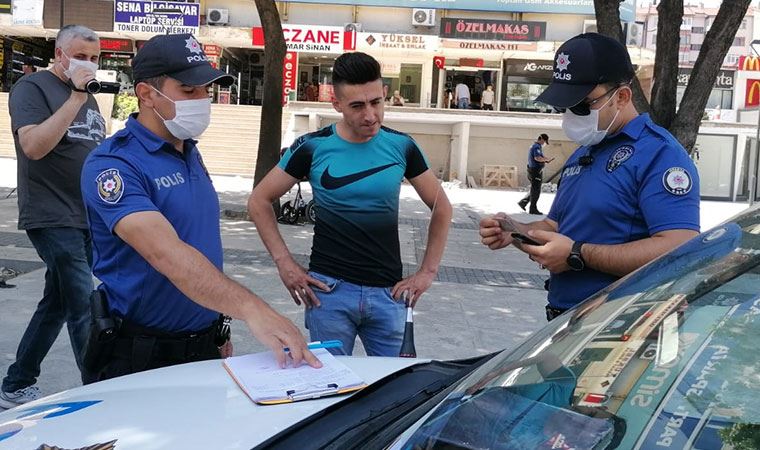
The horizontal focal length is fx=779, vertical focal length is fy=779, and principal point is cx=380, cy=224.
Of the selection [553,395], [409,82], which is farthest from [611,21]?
[409,82]

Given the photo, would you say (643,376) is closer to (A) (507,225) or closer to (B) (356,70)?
(A) (507,225)

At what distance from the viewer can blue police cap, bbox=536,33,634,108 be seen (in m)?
2.74

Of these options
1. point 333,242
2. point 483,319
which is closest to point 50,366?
point 333,242

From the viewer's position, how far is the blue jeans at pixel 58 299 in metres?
4.14

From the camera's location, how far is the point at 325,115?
86.7 feet

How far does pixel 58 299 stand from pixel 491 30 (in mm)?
29698

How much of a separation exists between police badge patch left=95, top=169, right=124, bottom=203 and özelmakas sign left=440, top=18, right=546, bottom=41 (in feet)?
100

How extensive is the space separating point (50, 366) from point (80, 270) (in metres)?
1.31

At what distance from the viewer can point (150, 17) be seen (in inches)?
1226

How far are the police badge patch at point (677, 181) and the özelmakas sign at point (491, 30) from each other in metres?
30.4

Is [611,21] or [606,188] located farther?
[611,21]

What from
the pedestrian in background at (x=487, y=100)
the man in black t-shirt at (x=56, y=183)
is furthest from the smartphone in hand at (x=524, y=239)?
the pedestrian in background at (x=487, y=100)

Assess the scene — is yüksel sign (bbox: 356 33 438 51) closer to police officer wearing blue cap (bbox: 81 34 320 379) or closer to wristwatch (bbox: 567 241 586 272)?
police officer wearing blue cap (bbox: 81 34 320 379)

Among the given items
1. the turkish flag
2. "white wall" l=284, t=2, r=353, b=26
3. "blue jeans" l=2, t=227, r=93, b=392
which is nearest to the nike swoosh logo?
"blue jeans" l=2, t=227, r=93, b=392
